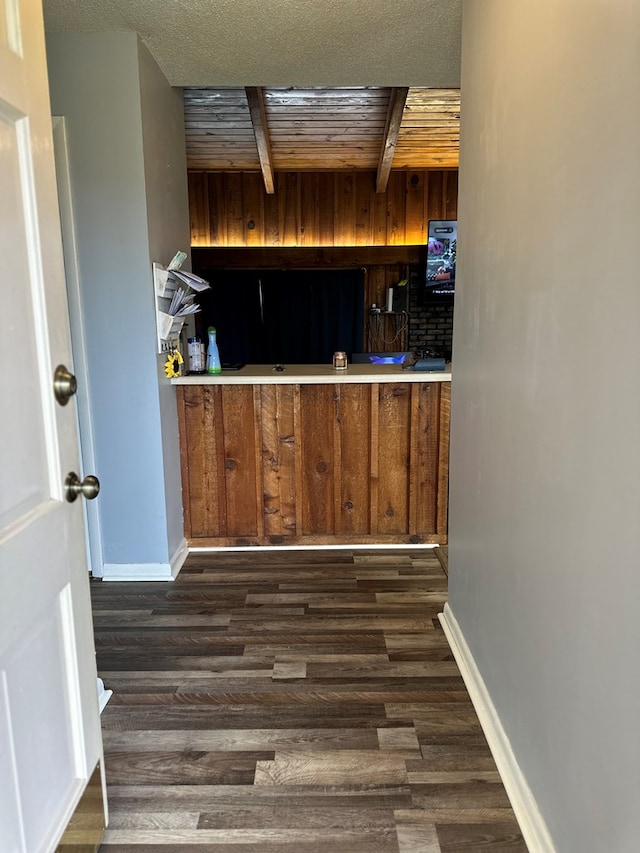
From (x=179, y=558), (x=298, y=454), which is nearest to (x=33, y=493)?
(x=179, y=558)

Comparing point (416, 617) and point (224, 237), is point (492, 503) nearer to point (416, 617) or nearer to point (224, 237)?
point (416, 617)

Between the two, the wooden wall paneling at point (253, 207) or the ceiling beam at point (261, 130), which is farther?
the wooden wall paneling at point (253, 207)

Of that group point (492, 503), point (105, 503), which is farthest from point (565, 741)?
point (105, 503)

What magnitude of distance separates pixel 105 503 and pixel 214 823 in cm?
175

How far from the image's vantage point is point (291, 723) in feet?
6.05

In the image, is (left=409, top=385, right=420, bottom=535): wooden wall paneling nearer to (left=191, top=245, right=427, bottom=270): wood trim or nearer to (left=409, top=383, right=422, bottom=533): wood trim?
(left=409, top=383, right=422, bottom=533): wood trim

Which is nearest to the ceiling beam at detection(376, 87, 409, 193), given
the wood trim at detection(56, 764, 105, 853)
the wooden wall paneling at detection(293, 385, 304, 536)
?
the wooden wall paneling at detection(293, 385, 304, 536)

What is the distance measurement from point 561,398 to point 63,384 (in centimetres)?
103

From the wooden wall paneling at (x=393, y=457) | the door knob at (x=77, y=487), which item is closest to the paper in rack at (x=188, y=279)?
the wooden wall paneling at (x=393, y=457)

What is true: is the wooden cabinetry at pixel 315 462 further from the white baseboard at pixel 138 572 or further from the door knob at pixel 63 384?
the door knob at pixel 63 384

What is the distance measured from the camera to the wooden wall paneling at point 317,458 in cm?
321

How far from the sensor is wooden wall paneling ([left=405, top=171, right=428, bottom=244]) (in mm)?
5875

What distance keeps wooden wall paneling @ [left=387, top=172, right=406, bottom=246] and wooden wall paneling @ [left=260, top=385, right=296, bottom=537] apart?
339 centimetres

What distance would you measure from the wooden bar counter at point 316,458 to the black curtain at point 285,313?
9.31 ft
